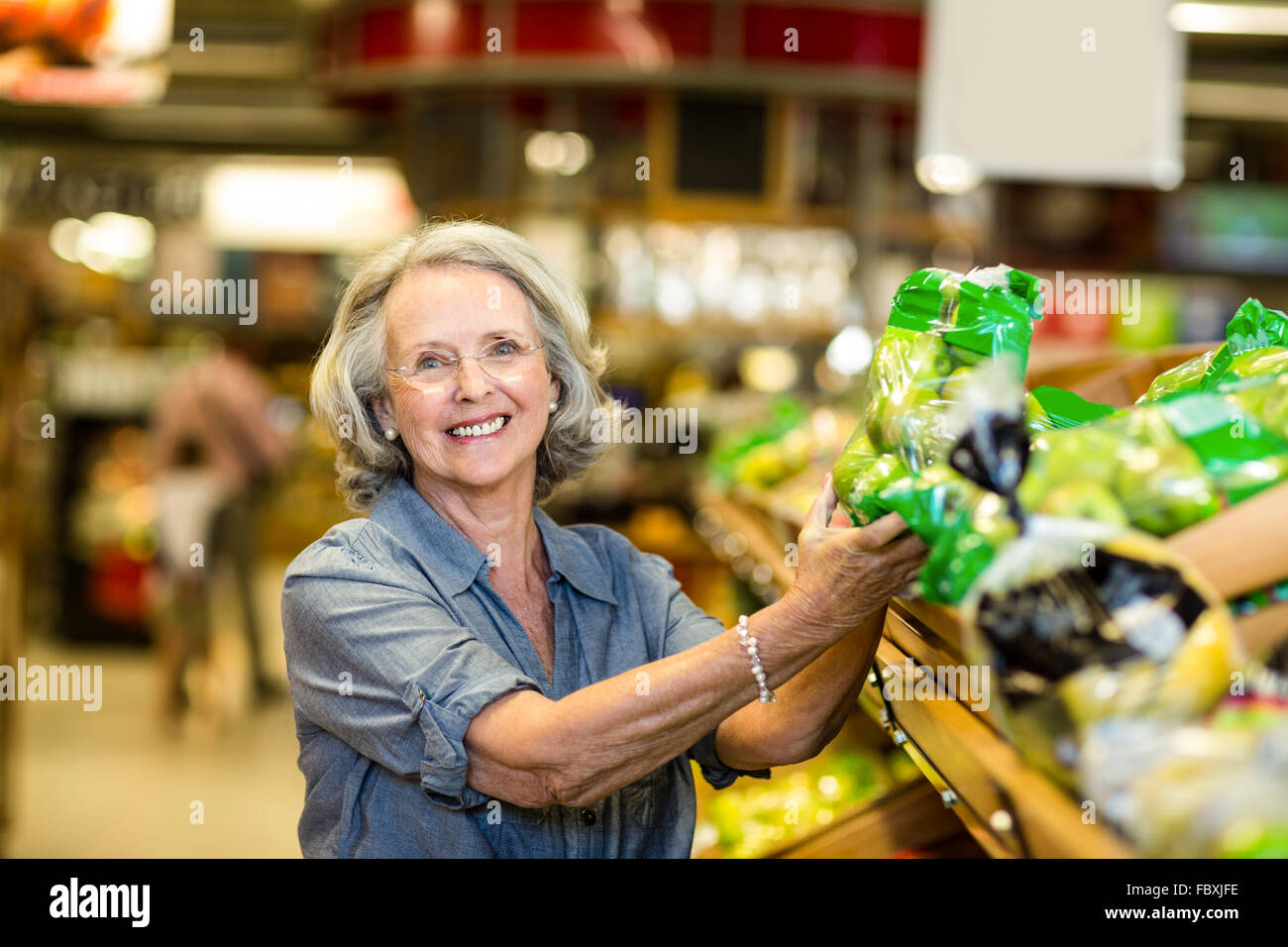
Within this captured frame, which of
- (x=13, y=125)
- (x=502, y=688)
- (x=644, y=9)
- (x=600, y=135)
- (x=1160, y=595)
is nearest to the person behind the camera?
(x=1160, y=595)

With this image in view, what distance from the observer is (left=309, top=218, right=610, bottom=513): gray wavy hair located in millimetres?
1618

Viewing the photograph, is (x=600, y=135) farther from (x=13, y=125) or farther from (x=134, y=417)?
(x=13, y=125)

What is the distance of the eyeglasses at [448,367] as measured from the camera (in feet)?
5.20

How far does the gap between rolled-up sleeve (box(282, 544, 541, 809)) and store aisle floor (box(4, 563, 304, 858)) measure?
2.36 meters

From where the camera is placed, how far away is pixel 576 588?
1.67m

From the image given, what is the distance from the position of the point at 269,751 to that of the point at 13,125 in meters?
7.95

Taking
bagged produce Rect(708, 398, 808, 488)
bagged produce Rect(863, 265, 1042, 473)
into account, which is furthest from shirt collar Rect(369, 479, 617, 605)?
bagged produce Rect(708, 398, 808, 488)

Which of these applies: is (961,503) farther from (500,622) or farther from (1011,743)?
(500,622)

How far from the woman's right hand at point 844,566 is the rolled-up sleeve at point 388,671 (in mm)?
332

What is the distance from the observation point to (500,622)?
61.6 inches

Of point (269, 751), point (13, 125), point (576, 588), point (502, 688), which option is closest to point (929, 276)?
point (502, 688)

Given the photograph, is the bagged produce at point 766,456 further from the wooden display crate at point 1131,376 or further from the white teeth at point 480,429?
the white teeth at point 480,429

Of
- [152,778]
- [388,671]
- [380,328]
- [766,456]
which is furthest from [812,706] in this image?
[152,778]

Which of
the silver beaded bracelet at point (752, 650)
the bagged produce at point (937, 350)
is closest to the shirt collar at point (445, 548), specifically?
the silver beaded bracelet at point (752, 650)
